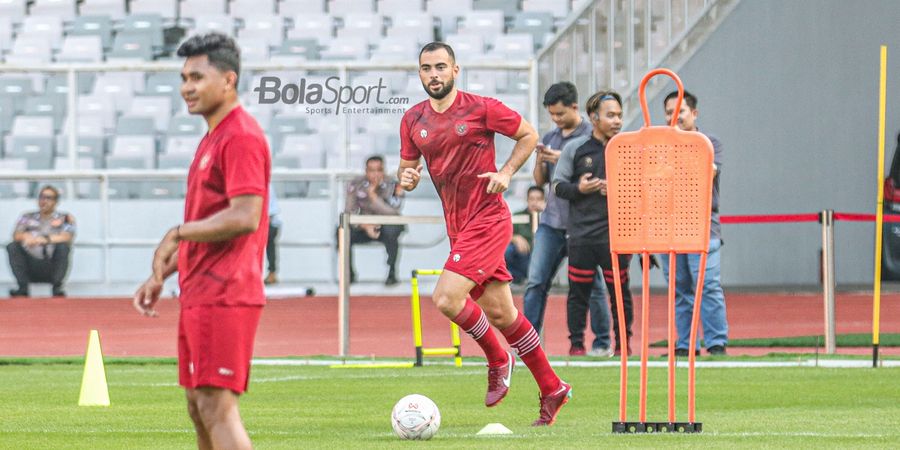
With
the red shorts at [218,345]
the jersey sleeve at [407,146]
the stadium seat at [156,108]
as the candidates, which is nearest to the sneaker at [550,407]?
the jersey sleeve at [407,146]

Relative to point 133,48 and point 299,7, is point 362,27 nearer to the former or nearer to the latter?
Answer: point 299,7

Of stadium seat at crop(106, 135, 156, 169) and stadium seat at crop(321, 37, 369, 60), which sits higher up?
stadium seat at crop(321, 37, 369, 60)

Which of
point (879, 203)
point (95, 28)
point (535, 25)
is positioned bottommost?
point (879, 203)

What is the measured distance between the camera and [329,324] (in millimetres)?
20062

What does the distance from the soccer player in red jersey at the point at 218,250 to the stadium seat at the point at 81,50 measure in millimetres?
24025

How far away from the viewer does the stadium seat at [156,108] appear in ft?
87.4

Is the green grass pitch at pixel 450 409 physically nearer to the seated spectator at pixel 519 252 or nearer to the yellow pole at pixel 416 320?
the yellow pole at pixel 416 320

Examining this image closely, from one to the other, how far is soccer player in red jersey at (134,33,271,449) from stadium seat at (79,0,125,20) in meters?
25.9

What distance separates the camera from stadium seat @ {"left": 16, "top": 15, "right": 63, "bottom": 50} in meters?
Answer: 30.2

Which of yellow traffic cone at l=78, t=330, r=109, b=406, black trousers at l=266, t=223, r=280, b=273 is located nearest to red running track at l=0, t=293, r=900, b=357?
black trousers at l=266, t=223, r=280, b=273

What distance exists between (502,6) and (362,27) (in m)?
2.52

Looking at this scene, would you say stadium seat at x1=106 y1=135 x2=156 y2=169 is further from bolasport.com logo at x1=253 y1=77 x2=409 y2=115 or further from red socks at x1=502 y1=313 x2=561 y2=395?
red socks at x1=502 y1=313 x2=561 y2=395

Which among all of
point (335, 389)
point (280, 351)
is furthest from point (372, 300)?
point (335, 389)

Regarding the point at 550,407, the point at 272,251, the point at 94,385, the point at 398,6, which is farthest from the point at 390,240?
the point at 550,407
